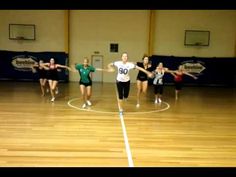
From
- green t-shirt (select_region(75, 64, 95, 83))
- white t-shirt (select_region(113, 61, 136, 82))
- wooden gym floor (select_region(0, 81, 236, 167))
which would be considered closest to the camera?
wooden gym floor (select_region(0, 81, 236, 167))

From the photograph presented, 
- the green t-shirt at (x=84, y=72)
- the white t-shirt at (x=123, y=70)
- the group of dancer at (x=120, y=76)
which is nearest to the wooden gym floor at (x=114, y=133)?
the group of dancer at (x=120, y=76)

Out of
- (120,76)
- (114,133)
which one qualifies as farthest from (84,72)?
(114,133)

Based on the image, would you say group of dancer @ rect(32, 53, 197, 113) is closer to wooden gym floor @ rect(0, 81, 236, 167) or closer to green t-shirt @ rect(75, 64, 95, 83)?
green t-shirt @ rect(75, 64, 95, 83)

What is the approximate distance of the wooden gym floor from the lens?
18.7ft

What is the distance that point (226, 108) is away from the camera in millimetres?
11742

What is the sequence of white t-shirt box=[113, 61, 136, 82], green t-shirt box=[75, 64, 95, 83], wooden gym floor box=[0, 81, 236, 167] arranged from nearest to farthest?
wooden gym floor box=[0, 81, 236, 167] < white t-shirt box=[113, 61, 136, 82] < green t-shirt box=[75, 64, 95, 83]

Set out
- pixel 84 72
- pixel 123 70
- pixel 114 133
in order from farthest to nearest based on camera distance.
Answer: pixel 84 72 → pixel 123 70 → pixel 114 133

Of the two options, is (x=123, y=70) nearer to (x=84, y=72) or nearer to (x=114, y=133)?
(x=84, y=72)

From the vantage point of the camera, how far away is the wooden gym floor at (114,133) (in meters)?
5.70

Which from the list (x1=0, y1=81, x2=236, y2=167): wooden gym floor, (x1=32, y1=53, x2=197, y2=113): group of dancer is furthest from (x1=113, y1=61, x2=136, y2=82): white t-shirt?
(x1=0, y1=81, x2=236, y2=167): wooden gym floor

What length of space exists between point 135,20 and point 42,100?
9.07 metres

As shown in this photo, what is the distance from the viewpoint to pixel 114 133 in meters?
7.69
